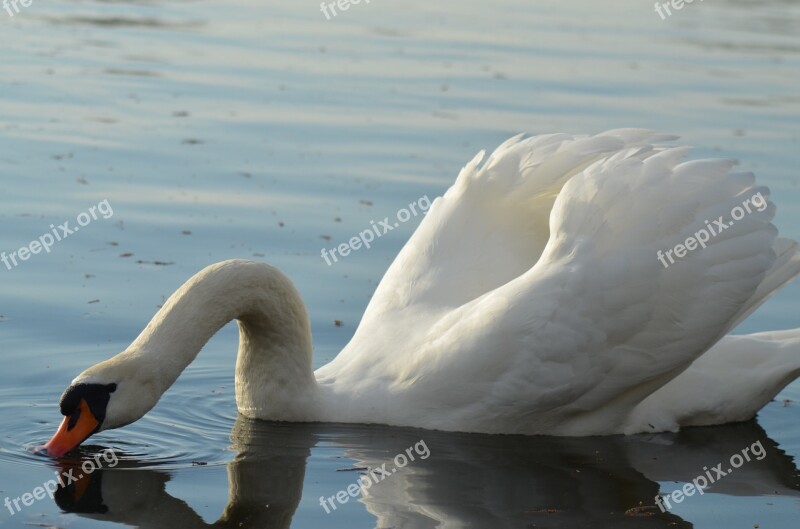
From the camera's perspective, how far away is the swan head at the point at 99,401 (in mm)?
7715

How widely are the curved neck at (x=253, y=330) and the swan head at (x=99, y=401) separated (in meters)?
0.25

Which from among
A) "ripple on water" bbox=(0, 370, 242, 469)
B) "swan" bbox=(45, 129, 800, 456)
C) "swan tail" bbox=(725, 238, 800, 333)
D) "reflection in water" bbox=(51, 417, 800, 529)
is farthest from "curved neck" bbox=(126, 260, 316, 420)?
"swan tail" bbox=(725, 238, 800, 333)

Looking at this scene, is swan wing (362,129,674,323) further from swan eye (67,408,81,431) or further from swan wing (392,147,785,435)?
swan eye (67,408,81,431)

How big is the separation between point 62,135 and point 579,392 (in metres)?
8.43

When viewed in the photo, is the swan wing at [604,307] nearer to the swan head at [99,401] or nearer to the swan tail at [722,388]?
the swan tail at [722,388]

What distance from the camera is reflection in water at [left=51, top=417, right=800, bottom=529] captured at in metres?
7.29

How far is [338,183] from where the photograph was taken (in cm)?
1398

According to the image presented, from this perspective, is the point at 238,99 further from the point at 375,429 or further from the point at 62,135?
the point at 375,429

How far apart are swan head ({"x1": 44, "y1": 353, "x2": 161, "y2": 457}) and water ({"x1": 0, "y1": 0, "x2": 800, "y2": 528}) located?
0.56 ft

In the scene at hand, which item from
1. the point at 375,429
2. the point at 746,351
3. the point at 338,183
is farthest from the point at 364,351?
the point at 338,183

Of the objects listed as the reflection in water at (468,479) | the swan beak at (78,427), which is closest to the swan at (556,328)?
the swan beak at (78,427)

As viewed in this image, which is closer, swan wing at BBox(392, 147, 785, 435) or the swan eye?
the swan eye

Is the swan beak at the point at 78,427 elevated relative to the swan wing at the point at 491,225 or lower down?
lower down

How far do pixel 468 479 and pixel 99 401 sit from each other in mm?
1945
